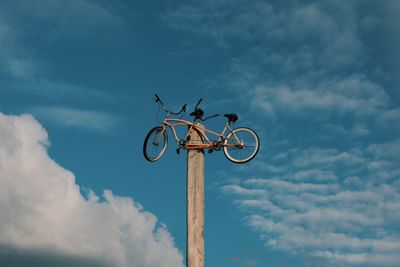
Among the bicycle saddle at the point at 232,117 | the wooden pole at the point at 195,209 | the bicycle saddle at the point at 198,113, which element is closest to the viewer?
the wooden pole at the point at 195,209

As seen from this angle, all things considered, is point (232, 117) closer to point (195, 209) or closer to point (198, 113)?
point (198, 113)

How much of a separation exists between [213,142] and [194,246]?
2.10m

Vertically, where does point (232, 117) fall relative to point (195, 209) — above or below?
above

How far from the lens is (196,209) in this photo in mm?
8664

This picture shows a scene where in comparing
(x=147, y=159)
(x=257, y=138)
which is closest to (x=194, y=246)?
(x=147, y=159)

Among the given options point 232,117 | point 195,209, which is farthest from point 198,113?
point 232,117

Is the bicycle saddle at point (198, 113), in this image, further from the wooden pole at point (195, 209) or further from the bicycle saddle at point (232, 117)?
the bicycle saddle at point (232, 117)

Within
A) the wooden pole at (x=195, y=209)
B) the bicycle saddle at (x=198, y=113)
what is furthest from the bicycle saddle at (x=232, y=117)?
the wooden pole at (x=195, y=209)

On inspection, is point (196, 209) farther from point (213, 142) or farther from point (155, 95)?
point (155, 95)

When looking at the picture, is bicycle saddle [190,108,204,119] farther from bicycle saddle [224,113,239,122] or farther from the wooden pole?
bicycle saddle [224,113,239,122]

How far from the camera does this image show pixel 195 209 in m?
8.66

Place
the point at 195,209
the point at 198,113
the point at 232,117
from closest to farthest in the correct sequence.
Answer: the point at 195,209
the point at 198,113
the point at 232,117

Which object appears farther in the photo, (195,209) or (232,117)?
(232,117)

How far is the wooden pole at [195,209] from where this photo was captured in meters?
8.42
